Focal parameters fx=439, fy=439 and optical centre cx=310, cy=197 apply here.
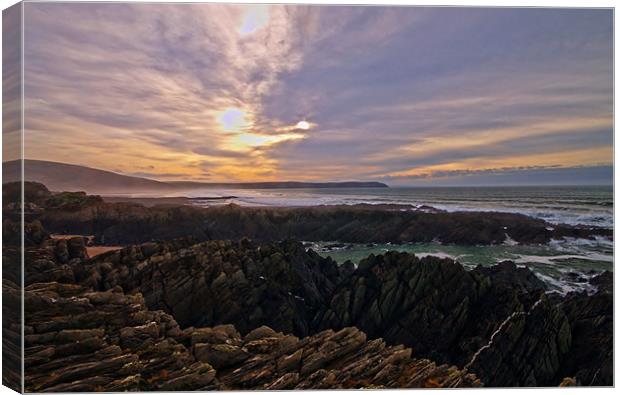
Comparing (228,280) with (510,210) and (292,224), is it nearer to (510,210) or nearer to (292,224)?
(292,224)

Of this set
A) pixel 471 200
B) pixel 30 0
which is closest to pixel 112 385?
pixel 30 0

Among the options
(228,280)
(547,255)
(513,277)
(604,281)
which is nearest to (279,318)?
(228,280)

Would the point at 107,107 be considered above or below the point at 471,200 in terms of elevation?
above

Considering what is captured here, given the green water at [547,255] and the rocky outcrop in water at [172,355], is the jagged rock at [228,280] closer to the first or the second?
the rocky outcrop in water at [172,355]

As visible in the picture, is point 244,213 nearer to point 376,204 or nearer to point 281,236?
point 281,236

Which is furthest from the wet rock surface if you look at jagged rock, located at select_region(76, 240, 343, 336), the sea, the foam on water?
the foam on water

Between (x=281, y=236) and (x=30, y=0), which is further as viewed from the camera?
(x=281, y=236)

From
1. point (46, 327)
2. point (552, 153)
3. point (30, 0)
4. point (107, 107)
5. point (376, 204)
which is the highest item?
point (30, 0)

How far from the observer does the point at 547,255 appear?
17.9 ft

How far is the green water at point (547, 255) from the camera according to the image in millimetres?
5410

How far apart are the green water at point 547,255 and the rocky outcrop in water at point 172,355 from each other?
1.20 meters

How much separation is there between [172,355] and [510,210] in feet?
14.6

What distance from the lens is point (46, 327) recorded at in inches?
193

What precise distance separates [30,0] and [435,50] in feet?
15.6
